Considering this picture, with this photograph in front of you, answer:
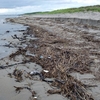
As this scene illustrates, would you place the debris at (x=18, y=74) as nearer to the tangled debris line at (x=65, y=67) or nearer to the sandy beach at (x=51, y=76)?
the sandy beach at (x=51, y=76)

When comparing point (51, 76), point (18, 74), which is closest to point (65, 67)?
point (51, 76)

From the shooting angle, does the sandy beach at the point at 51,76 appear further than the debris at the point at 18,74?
No

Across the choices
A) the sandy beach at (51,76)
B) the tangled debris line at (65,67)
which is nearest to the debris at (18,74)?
the sandy beach at (51,76)

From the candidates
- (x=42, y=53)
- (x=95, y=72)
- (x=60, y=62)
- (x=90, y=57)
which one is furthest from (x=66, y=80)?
(x=42, y=53)

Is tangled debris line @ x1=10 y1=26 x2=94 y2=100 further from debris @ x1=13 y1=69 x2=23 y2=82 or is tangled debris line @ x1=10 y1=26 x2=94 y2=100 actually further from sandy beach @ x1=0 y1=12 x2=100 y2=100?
debris @ x1=13 y1=69 x2=23 y2=82

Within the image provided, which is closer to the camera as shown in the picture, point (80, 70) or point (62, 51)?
point (80, 70)

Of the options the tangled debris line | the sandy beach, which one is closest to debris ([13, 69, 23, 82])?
the sandy beach

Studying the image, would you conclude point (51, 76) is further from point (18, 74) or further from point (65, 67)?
point (18, 74)

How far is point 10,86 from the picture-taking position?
4652 mm

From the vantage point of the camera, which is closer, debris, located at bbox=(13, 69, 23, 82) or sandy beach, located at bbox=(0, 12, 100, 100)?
sandy beach, located at bbox=(0, 12, 100, 100)

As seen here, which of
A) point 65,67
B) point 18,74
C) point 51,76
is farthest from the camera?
point 65,67

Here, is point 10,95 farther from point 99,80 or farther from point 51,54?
point 51,54

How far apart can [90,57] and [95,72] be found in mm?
1477

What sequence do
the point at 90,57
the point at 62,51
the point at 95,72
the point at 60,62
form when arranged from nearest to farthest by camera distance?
the point at 95,72 < the point at 60,62 < the point at 90,57 < the point at 62,51
